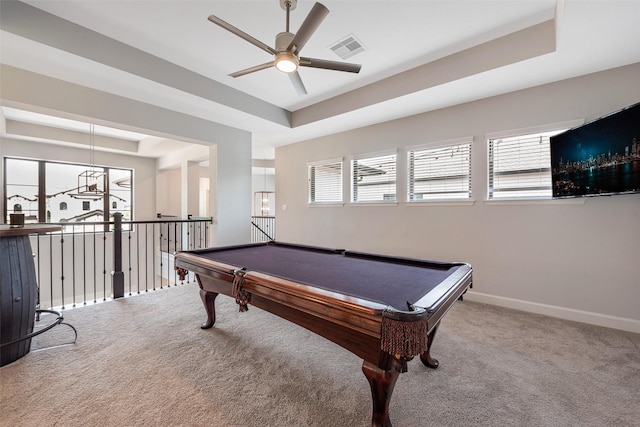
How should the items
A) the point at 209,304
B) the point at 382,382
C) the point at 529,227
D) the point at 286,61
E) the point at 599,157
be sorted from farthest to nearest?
the point at 529,227 → the point at 209,304 → the point at 599,157 → the point at 286,61 → the point at 382,382

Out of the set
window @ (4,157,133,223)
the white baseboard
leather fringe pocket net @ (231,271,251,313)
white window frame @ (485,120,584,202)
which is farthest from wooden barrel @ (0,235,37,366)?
white window frame @ (485,120,584,202)

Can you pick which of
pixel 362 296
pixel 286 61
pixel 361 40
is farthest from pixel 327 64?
pixel 362 296

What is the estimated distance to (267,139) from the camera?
5164 millimetres

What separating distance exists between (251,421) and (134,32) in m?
3.37

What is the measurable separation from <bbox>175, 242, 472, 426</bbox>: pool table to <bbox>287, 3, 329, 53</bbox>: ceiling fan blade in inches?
64.4

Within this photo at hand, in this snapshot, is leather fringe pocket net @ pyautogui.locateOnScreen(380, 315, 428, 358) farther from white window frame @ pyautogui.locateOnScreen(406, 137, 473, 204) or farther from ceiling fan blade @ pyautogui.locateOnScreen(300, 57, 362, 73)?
white window frame @ pyautogui.locateOnScreen(406, 137, 473, 204)

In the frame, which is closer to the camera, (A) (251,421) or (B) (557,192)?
(A) (251,421)

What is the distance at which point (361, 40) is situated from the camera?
2.58 metres

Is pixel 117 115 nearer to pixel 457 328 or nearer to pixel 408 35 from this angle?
pixel 408 35

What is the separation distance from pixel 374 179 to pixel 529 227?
2.12 meters

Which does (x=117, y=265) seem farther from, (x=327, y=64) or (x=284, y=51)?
(x=327, y=64)

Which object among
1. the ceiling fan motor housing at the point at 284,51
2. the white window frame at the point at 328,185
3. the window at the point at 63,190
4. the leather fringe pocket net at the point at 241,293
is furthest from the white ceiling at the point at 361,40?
the window at the point at 63,190

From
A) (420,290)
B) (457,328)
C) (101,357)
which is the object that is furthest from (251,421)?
(457,328)

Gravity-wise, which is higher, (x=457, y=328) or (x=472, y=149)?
(x=472, y=149)
